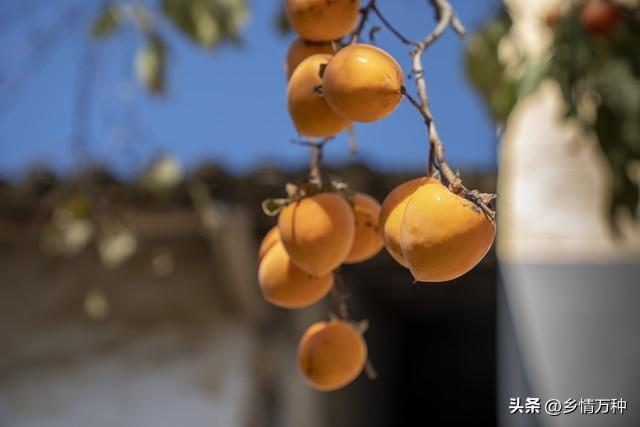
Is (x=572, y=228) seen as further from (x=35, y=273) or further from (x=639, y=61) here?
(x=35, y=273)

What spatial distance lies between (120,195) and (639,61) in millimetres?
1375

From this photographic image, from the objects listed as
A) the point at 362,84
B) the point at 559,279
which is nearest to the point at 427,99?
the point at 362,84

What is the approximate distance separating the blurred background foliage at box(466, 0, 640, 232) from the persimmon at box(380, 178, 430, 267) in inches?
35.0

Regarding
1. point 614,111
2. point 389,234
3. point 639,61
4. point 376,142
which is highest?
point 639,61

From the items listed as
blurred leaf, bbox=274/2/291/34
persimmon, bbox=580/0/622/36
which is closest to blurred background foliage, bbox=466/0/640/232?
persimmon, bbox=580/0/622/36

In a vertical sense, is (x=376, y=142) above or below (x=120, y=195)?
below

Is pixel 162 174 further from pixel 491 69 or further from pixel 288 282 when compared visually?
pixel 288 282

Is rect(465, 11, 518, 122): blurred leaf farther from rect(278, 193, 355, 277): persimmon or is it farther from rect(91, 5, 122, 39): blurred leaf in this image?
rect(278, 193, 355, 277): persimmon

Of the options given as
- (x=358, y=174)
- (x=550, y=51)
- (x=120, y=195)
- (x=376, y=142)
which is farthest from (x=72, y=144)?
(x=550, y=51)

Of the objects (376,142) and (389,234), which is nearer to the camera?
(389,234)

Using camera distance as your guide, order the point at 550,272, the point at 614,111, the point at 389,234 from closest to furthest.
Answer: the point at 389,234 < the point at 614,111 < the point at 550,272

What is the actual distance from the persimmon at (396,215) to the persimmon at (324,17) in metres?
0.17

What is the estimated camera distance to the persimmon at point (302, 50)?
81 cm

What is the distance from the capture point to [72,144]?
86.9 inches
